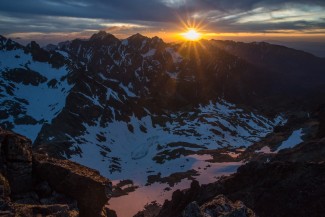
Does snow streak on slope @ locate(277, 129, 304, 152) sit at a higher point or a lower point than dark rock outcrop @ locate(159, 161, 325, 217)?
lower

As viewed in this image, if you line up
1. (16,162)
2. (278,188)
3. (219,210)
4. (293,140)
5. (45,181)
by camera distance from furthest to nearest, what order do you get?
(293,140) → (278,188) → (45,181) → (16,162) → (219,210)

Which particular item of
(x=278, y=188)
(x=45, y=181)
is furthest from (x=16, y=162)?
(x=278, y=188)

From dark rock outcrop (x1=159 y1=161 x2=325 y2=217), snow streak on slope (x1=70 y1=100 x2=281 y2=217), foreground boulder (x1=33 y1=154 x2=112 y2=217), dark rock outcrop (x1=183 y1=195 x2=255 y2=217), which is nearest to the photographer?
dark rock outcrop (x1=183 y1=195 x2=255 y2=217)

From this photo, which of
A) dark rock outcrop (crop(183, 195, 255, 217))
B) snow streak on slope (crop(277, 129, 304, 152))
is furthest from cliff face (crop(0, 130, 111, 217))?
snow streak on slope (crop(277, 129, 304, 152))

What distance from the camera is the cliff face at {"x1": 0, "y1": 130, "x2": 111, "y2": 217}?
67.9 ft

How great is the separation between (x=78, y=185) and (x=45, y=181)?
1.93 metres

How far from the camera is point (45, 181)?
21.8 metres

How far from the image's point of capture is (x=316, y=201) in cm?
4384

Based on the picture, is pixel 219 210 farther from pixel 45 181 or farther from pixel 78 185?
pixel 45 181

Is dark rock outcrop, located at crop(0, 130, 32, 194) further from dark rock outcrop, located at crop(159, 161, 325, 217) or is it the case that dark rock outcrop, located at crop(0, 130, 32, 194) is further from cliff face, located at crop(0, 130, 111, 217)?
dark rock outcrop, located at crop(159, 161, 325, 217)

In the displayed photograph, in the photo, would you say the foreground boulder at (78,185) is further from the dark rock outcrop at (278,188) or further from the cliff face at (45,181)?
the dark rock outcrop at (278,188)

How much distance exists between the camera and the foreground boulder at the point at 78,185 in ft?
71.5

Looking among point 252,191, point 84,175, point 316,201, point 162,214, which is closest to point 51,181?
point 84,175

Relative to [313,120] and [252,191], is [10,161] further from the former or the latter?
[313,120]
